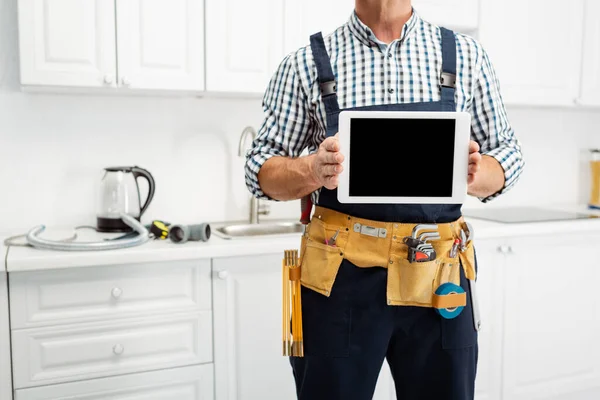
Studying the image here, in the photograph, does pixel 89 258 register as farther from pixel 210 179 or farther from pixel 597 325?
pixel 597 325

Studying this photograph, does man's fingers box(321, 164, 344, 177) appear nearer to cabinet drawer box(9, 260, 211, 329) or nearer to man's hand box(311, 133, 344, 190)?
man's hand box(311, 133, 344, 190)

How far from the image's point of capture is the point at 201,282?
1.83 m

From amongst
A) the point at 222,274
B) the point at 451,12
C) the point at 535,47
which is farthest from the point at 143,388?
the point at 535,47

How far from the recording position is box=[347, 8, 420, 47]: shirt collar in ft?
3.86

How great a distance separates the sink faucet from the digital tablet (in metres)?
1.22

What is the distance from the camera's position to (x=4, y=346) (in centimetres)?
166

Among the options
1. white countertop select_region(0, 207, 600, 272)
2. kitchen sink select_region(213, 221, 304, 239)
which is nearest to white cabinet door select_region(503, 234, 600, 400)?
white countertop select_region(0, 207, 600, 272)

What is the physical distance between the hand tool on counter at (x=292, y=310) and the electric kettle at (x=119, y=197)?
97cm

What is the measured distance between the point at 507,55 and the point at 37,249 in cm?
186

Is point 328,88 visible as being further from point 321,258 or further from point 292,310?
point 292,310

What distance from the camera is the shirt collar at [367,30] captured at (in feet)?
3.86

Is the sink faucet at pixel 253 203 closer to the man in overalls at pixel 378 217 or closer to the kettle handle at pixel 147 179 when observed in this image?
the kettle handle at pixel 147 179

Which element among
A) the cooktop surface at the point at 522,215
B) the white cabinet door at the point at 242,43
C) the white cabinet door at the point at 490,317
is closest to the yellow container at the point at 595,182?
the cooktop surface at the point at 522,215

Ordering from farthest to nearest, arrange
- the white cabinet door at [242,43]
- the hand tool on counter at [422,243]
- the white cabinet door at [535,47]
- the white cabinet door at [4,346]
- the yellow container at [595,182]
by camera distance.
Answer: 1. the yellow container at [595,182]
2. the white cabinet door at [535,47]
3. the white cabinet door at [242,43]
4. the white cabinet door at [4,346]
5. the hand tool on counter at [422,243]
